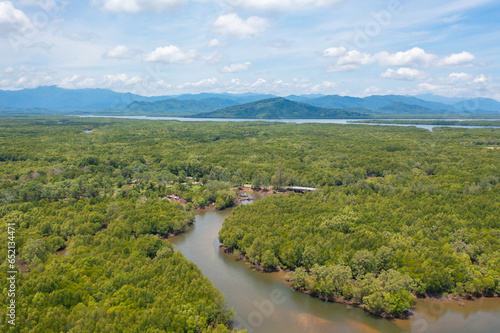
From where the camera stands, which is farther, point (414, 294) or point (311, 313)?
point (414, 294)

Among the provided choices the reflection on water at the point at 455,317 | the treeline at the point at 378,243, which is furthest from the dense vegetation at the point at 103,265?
the reflection on water at the point at 455,317

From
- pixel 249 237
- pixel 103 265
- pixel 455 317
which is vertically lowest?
pixel 455 317

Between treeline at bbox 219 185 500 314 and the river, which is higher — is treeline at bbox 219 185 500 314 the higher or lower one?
the higher one

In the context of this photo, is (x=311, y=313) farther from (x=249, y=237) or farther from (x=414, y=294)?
(x=249, y=237)

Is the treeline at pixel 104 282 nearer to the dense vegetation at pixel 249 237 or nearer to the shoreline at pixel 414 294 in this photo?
the dense vegetation at pixel 249 237

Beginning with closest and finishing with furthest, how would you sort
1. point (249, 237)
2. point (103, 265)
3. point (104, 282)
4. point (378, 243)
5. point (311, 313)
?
point (104, 282) → point (311, 313) → point (103, 265) → point (378, 243) → point (249, 237)

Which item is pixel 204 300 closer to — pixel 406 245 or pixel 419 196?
pixel 406 245

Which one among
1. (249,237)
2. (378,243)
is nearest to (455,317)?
(378,243)

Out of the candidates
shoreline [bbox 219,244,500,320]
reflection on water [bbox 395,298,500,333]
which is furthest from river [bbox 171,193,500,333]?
shoreline [bbox 219,244,500,320]

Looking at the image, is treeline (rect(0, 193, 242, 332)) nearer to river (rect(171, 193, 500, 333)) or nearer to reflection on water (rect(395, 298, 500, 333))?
river (rect(171, 193, 500, 333))
